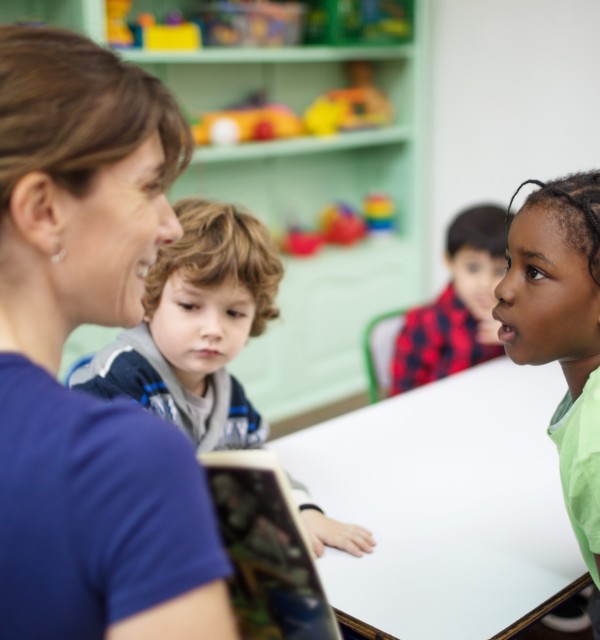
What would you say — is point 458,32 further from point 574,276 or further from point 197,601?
point 197,601

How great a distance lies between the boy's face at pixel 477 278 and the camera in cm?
241

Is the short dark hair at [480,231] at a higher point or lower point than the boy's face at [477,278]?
higher

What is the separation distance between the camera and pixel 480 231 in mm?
2471

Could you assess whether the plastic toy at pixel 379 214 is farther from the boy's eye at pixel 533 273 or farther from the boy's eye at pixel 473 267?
the boy's eye at pixel 533 273

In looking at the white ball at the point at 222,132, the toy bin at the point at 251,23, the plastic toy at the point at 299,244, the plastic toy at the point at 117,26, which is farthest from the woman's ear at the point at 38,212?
the plastic toy at the point at 299,244

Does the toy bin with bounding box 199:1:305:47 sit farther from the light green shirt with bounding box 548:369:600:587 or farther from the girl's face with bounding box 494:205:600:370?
the light green shirt with bounding box 548:369:600:587

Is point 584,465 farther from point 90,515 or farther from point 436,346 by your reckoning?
point 436,346

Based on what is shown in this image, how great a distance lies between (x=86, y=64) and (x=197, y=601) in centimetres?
44

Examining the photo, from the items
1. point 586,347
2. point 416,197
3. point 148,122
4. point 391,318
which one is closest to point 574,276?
point 586,347

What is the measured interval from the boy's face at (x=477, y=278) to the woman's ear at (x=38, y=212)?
1779mm

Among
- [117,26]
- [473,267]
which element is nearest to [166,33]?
[117,26]

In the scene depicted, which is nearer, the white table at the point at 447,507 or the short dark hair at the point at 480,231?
the white table at the point at 447,507

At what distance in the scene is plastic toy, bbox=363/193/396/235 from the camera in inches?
160

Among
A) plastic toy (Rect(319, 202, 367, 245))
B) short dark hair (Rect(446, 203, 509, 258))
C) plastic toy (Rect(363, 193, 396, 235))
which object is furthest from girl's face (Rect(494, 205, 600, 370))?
plastic toy (Rect(363, 193, 396, 235))
